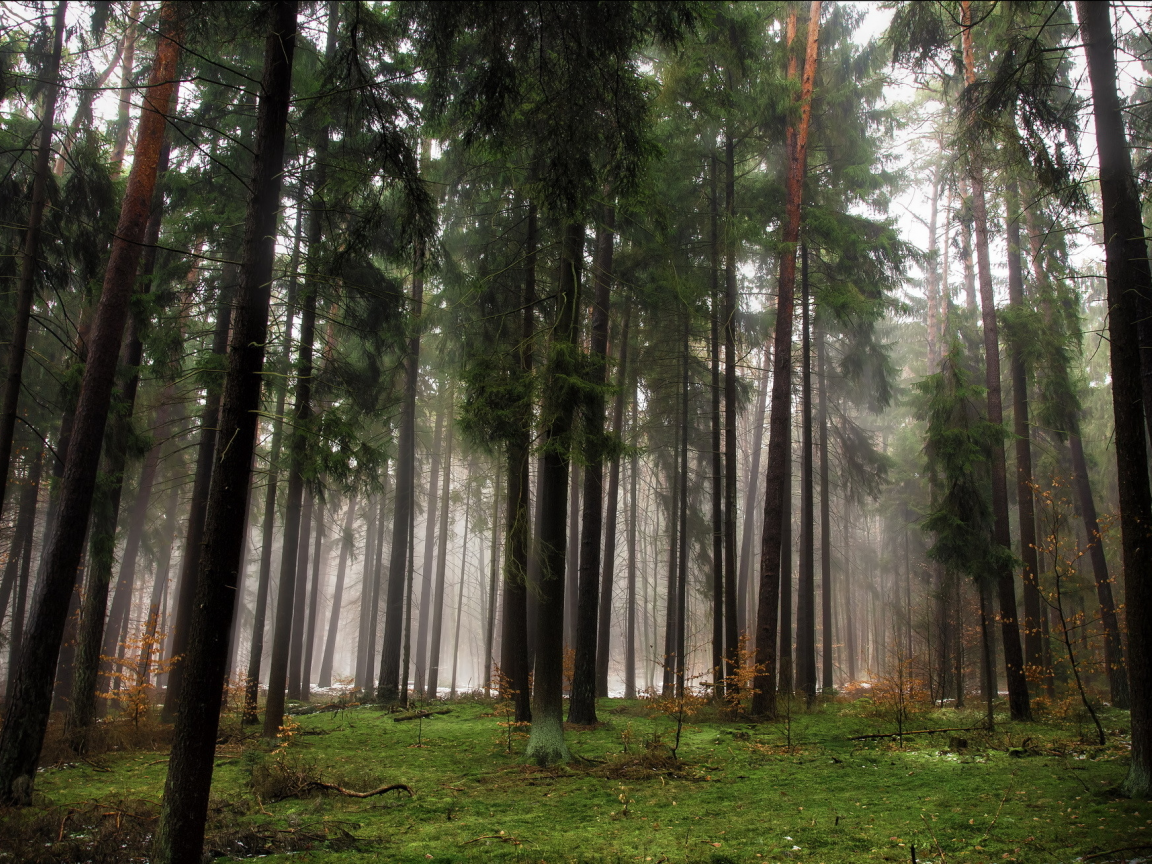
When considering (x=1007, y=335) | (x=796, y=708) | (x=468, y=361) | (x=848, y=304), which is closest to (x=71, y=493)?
(x=468, y=361)

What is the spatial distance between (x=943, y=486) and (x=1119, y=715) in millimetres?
5701

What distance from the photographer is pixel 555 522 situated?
31.0ft

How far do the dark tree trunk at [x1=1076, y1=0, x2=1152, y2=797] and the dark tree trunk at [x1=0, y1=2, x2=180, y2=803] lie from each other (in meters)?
9.82

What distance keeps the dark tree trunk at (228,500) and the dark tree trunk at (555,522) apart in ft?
12.6

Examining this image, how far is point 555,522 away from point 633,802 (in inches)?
149

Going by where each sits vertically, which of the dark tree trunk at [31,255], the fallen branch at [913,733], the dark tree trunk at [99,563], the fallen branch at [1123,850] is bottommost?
the fallen branch at [913,733]

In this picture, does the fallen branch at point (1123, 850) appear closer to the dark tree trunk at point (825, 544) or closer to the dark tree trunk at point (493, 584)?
the dark tree trunk at point (493, 584)

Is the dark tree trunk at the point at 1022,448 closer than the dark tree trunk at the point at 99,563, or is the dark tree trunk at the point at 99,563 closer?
the dark tree trunk at the point at 99,563

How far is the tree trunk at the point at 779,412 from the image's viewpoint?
12.2 meters

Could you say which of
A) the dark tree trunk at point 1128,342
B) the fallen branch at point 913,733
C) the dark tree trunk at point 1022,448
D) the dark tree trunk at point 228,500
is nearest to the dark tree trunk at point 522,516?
the dark tree trunk at point 228,500

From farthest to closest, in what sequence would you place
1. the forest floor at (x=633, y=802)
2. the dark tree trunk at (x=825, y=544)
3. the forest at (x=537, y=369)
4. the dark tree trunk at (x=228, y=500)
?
the dark tree trunk at (x=825, y=544) → the forest at (x=537, y=369) → the forest floor at (x=633, y=802) → the dark tree trunk at (x=228, y=500)

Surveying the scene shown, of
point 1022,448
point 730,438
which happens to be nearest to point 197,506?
point 730,438

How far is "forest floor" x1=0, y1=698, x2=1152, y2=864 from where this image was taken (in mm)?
5164

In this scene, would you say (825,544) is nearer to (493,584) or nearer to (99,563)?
(493,584)
